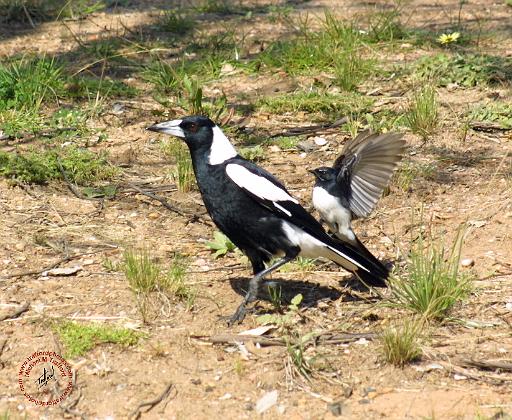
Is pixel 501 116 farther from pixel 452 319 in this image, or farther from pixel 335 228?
pixel 452 319

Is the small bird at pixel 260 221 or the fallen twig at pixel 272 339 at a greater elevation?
the small bird at pixel 260 221

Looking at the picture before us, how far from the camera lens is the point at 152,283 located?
4922mm

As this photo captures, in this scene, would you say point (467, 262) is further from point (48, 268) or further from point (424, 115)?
point (48, 268)

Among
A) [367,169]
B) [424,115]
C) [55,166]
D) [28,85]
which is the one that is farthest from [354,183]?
[28,85]

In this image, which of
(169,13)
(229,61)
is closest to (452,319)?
(229,61)

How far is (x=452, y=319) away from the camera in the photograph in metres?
4.71

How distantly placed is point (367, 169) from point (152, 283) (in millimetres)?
1355

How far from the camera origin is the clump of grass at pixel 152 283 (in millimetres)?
4879

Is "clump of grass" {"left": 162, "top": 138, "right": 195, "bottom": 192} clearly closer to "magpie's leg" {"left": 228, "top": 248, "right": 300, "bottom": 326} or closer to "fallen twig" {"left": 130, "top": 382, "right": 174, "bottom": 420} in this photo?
"magpie's leg" {"left": 228, "top": 248, "right": 300, "bottom": 326}

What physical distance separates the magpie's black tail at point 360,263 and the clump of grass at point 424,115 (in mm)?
2006

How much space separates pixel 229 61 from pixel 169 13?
150cm

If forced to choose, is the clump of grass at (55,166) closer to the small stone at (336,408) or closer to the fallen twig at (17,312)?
the fallen twig at (17,312)

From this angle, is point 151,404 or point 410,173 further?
point 410,173

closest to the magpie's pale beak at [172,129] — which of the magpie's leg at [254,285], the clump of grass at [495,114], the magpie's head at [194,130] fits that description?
the magpie's head at [194,130]
